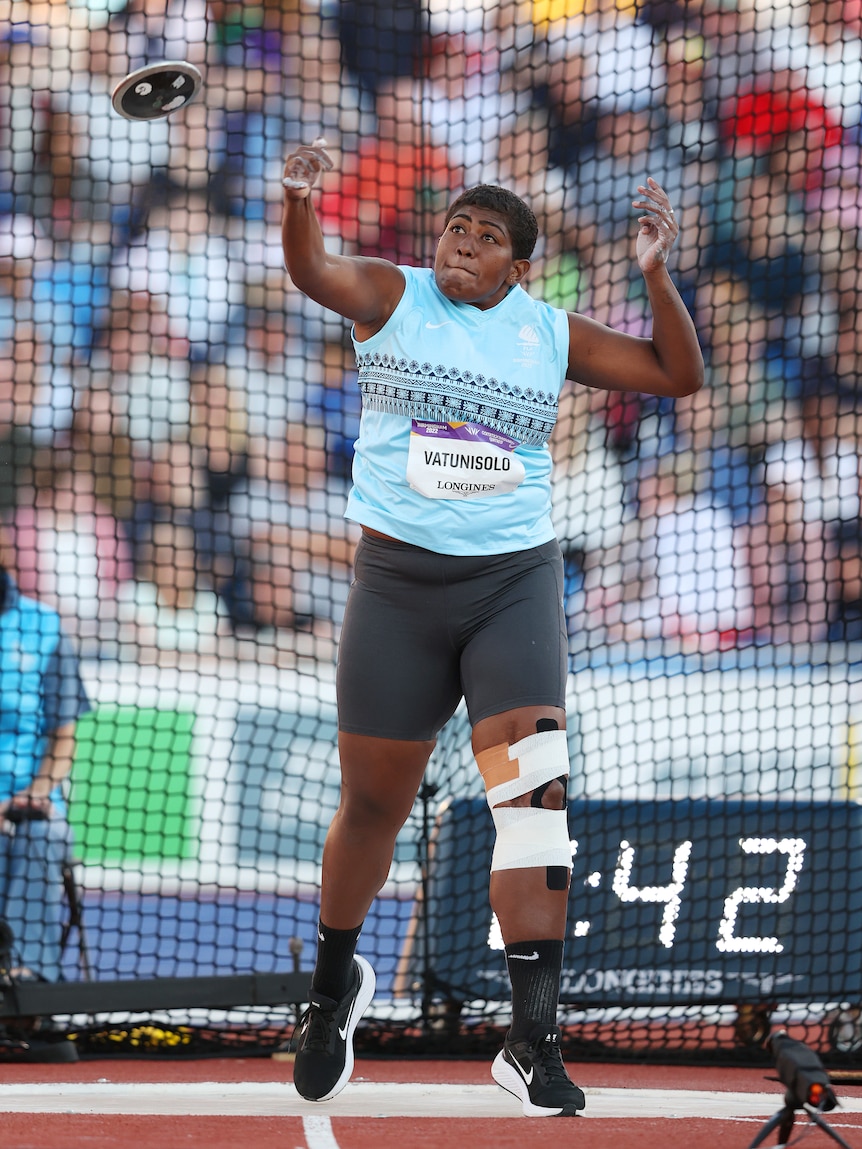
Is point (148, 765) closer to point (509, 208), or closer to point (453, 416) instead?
point (453, 416)

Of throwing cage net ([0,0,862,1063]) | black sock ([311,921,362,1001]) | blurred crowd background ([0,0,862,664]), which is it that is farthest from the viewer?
blurred crowd background ([0,0,862,664])

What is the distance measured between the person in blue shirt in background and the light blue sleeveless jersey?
8.68 feet

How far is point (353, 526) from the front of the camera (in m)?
7.49

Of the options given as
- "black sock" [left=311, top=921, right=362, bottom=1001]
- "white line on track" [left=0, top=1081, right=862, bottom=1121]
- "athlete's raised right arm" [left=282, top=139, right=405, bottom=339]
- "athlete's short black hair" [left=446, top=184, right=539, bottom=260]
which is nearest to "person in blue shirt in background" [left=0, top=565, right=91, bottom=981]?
"white line on track" [left=0, top=1081, right=862, bottom=1121]

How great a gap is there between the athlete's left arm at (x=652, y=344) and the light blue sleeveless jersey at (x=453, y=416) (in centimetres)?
14

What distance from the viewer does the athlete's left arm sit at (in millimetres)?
2916

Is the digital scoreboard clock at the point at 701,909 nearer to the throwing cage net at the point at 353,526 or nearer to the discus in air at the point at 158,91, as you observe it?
the throwing cage net at the point at 353,526

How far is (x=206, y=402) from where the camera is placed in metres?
7.91

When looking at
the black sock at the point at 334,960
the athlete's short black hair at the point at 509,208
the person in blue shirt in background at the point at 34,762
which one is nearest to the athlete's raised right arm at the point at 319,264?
the athlete's short black hair at the point at 509,208

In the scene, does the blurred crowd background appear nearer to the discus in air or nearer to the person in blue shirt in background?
the person in blue shirt in background

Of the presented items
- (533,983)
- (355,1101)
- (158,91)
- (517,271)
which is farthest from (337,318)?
(533,983)

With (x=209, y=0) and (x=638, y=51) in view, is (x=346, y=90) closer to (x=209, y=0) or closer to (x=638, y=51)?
(x=209, y=0)

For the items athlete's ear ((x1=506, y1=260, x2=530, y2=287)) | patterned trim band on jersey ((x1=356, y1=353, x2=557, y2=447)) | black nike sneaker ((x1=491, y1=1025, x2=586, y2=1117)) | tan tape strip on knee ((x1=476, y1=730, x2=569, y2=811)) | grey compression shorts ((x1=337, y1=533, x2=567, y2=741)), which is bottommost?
black nike sneaker ((x1=491, y1=1025, x2=586, y2=1117))

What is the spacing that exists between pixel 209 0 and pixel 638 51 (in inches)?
93.6
